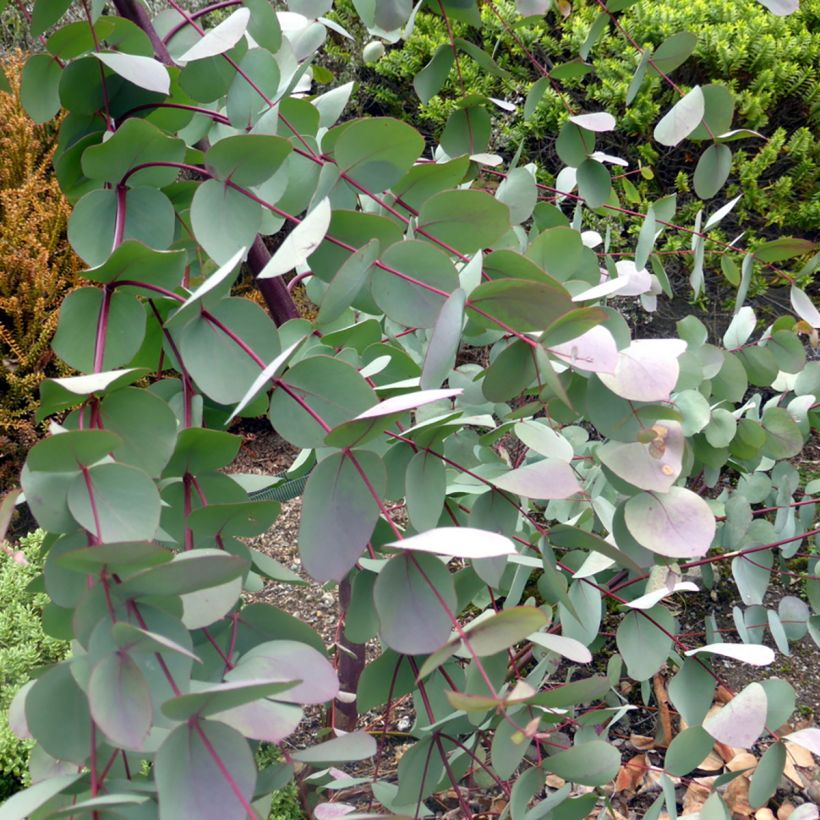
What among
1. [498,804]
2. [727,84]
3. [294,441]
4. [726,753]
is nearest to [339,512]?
[294,441]

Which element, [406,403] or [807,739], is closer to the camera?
[406,403]

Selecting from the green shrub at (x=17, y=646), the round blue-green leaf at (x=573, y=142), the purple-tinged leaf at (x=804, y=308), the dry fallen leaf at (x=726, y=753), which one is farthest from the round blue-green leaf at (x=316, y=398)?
the dry fallen leaf at (x=726, y=753)

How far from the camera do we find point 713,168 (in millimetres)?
806

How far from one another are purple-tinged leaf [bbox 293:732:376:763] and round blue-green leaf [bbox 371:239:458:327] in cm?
27

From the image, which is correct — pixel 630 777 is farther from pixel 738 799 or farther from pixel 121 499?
pixel 121 499

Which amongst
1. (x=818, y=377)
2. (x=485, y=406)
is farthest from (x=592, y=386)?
(x=818, y=377)

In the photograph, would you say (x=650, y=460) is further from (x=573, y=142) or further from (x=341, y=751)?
(x=573, y=142)

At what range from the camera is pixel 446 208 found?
521 mm

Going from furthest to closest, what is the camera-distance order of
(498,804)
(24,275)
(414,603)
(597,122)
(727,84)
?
(24,275), (727,84), (498,804), (597,122), (414,603)

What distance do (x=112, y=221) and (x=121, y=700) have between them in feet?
1.19

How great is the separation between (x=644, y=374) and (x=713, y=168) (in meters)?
0.46

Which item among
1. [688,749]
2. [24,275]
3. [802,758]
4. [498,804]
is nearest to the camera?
[688,749]

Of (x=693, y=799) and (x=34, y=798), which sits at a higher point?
(x=34, y=798)

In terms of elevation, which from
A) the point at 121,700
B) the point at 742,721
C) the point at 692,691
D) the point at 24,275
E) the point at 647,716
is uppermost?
the point at 121,700
